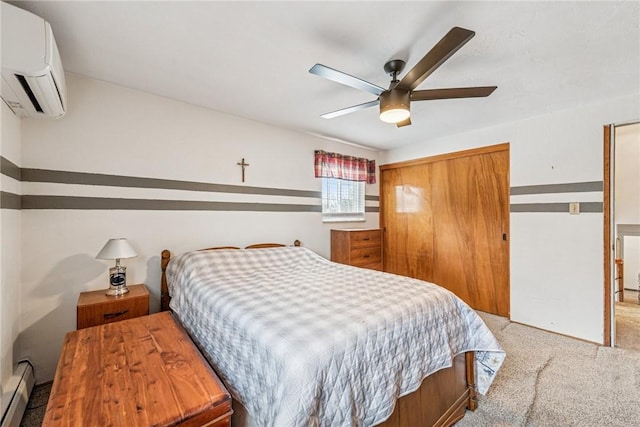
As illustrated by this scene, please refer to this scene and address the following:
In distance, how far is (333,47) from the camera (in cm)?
180

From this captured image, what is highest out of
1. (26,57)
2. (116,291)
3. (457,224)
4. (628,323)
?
(26,57)

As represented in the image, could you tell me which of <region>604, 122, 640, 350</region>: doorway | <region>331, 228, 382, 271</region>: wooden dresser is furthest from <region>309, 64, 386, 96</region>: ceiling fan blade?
<region>604, 122, 640, 350</region>: doorway

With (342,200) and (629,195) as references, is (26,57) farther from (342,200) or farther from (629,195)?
(629,195)

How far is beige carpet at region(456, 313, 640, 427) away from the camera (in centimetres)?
166

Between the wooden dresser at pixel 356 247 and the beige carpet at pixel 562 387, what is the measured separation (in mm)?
1868

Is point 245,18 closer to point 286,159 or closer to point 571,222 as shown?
point 286,159

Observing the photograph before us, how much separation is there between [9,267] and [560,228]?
15.4ft

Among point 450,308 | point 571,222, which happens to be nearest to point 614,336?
point 571,222

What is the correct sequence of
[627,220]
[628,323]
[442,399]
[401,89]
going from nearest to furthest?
1. [442,399]
2. [401,89]
3. [628,323]
4. [627,220]

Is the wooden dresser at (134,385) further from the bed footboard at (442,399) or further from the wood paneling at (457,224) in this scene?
the wood paneling at (457,224)

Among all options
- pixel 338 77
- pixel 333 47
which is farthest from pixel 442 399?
pixel 333 47

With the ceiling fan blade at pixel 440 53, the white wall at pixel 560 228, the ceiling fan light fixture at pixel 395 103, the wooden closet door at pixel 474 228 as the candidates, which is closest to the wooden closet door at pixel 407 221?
the wooden closet door at pixel 474 228

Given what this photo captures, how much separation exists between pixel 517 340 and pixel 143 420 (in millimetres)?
3175

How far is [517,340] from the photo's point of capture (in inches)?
106
